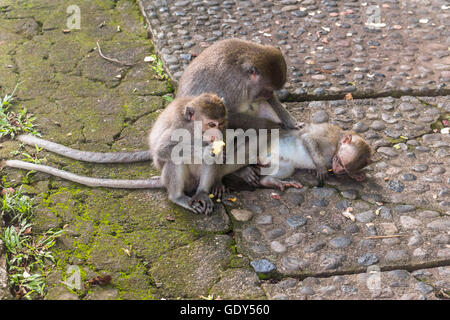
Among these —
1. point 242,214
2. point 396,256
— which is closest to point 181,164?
point 242,214

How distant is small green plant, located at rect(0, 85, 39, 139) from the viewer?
5316 millimetres

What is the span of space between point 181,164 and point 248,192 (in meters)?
0.66

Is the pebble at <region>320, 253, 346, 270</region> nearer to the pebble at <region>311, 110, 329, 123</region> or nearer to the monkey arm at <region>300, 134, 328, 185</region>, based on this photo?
the monkey arm at <region>300, 134, 328, 185</region>

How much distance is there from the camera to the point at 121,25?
721cm

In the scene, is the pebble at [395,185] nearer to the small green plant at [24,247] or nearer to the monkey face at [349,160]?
the monkey face at [349,160]

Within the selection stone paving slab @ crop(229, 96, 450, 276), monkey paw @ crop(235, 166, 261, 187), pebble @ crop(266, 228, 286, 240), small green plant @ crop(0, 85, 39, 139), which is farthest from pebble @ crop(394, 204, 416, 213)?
small green plant @ crop(0, 85, 39, 139)

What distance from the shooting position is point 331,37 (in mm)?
6762

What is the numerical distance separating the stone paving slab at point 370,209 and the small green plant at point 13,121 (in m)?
2.14

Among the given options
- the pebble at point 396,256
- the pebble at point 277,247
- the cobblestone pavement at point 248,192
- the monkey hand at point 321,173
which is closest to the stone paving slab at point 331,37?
the cobblestone pavement at point 248,192

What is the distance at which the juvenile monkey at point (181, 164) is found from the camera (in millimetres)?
4352

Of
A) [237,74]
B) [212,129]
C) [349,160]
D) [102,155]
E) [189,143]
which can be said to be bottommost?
[349,160]

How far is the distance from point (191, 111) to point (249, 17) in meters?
3.12

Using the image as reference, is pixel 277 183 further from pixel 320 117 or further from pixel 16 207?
pixel 16 207

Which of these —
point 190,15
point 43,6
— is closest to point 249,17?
point 190,15
